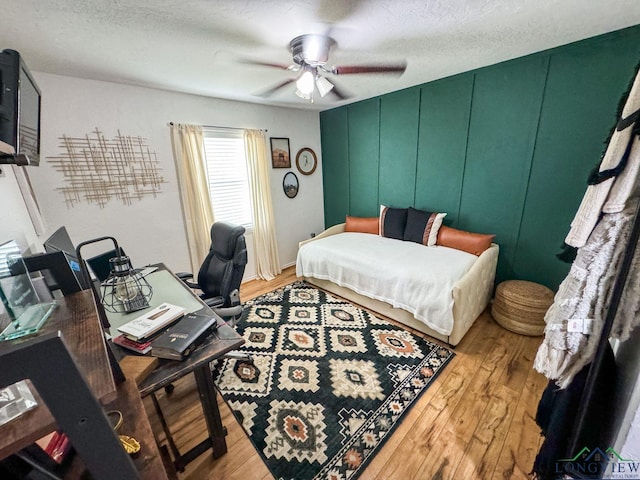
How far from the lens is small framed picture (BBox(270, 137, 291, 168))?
3695 mm

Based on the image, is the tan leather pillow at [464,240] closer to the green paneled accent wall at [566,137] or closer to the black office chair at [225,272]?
the green paneled accent wall at [566,137]

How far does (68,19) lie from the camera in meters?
1.42

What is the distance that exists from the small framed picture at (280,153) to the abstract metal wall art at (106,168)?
1.48 meters

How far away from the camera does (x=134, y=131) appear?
260cm

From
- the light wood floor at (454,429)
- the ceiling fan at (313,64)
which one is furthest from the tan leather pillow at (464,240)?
the ceiling fan at (313,64)

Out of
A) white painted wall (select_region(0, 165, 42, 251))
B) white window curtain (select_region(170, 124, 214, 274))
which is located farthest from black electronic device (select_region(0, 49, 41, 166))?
white window curtain (select_region(170, 124, 214, 274))

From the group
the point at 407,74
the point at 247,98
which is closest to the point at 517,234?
the point at 407,74

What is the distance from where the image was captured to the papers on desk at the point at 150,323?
1.18 m

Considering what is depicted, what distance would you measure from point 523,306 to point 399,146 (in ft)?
7.34

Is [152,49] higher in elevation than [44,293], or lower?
higher

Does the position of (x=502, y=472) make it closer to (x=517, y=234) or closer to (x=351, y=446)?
(x=351, y=446)

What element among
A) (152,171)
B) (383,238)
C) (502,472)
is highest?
(152,171)

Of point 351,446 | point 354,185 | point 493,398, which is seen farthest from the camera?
point 354,185

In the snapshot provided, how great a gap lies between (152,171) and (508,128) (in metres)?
3.67
